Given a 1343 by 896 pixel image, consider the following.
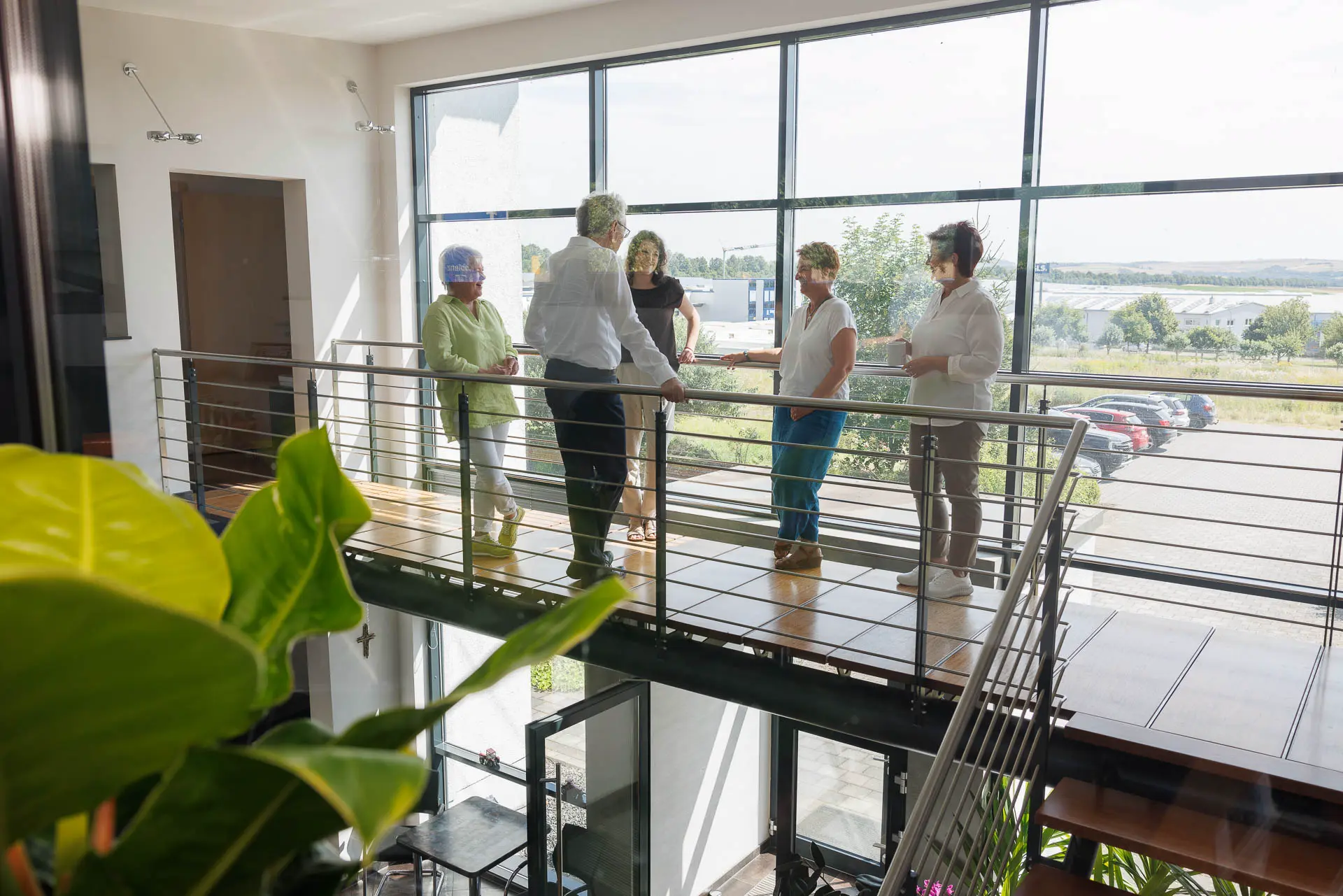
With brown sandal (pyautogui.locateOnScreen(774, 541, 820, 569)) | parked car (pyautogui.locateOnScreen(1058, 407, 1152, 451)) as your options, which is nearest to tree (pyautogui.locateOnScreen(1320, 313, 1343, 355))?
parked car (pyautogui.locateOnScreen(1058, 407, 1152, 451))

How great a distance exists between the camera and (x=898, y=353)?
264 centimetres

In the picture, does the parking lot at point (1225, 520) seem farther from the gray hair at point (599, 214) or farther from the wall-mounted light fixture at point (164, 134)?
the wall-mounted light fixture at point (164, 134)

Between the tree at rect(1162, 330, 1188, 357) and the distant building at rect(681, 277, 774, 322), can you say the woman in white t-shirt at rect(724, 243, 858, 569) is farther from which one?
the tree at rect(1162, 330, 1188, 357)

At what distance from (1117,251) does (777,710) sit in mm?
1631

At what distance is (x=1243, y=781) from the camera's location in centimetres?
179

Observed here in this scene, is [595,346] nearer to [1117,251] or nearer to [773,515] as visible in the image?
[773,515]

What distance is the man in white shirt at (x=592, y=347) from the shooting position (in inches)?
106

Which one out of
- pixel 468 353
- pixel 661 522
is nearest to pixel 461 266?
pixel 468 353

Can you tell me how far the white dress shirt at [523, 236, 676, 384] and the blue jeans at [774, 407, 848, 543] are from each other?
38cm

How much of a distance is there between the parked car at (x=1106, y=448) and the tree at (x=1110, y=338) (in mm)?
239

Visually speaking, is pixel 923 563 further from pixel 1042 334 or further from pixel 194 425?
pixel 194 425

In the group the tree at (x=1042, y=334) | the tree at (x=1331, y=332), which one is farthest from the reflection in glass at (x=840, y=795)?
the tree at (x=1331, y=332)

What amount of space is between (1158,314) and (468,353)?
1975 millimetres

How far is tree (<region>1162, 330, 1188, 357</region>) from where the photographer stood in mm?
2803
